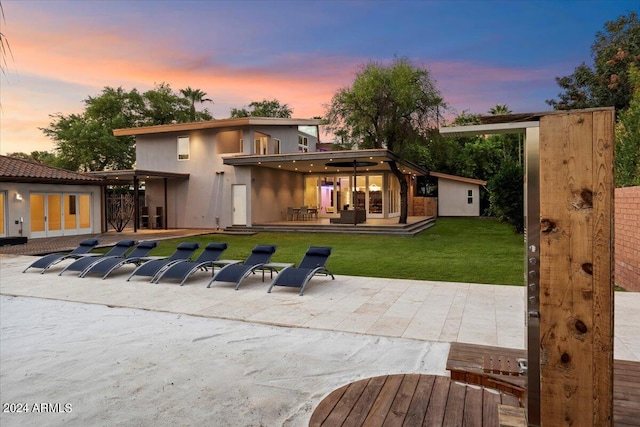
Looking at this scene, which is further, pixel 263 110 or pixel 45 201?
pixel 263 110

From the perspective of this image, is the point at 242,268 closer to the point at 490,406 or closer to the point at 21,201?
the point at 490,406

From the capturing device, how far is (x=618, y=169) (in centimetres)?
950

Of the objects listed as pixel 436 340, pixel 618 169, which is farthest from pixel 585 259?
pixel 618 169

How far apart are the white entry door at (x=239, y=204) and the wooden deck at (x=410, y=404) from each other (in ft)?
61.0

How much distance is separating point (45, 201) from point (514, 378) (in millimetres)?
20903

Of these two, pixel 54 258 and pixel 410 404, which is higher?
pixel 54 258

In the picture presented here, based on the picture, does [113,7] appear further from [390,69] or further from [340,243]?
[390,69]

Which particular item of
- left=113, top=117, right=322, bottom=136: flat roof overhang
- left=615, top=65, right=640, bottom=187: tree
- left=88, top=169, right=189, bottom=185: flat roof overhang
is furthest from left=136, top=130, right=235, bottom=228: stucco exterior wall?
left=615, top=65, right=640, bottom=187: tree

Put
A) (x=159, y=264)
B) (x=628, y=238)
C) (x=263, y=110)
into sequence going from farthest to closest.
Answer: (x=263, y=110)
(x=159, y=264)
(x=628, y=238)

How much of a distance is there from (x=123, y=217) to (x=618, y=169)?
2269 cm

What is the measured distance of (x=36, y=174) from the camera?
685 inches

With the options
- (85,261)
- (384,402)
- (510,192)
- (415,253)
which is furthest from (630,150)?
(85,261)

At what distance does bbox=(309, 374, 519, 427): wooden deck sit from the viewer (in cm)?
264

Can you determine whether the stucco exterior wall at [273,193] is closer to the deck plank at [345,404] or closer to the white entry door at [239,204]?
the white entry door at [239,204]
